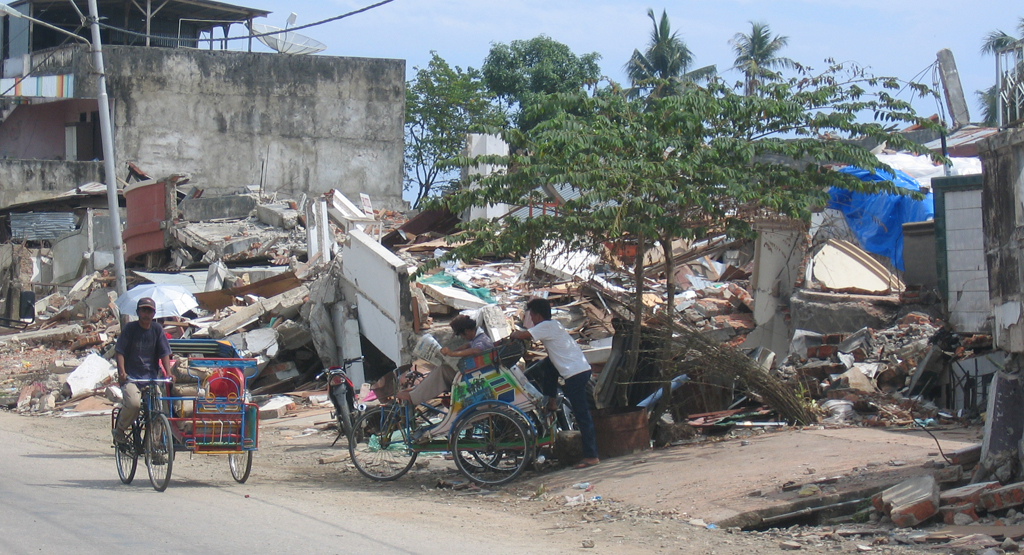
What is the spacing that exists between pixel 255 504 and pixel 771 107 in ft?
18.9

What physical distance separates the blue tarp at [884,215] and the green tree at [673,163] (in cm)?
431

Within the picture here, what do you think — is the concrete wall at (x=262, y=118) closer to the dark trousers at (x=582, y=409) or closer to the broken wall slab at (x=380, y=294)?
the broken wall slab at (x=380, y=294)

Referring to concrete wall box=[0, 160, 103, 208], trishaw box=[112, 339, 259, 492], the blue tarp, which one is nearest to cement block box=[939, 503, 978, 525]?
trishaw box=[112, 339, 259, 492]

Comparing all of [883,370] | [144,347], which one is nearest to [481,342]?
[144,347]

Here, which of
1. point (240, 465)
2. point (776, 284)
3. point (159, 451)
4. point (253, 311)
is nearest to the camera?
point (159, 451)

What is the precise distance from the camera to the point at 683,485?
7.25 meters

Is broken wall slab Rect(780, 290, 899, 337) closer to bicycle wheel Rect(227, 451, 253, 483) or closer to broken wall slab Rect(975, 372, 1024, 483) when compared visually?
broken wall slab Rect(975, 372, 1024, 483)

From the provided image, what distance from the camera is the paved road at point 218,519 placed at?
18.8 ft

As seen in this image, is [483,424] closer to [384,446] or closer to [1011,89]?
[384,446]

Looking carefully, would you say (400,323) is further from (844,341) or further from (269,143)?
(269,143)

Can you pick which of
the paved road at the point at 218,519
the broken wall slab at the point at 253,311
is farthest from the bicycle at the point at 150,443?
the broken wall slab at the point at 253,311

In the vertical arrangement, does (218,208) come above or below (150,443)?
above

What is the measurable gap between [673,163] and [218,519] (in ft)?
16.0

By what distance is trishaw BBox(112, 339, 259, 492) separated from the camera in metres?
7.85
